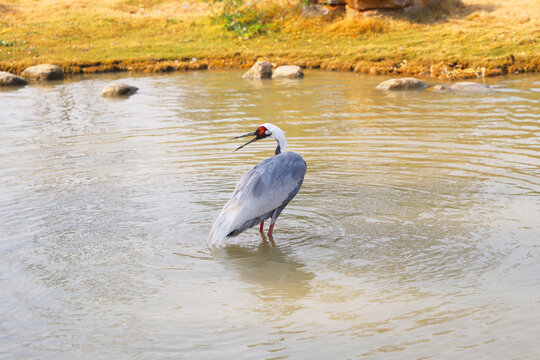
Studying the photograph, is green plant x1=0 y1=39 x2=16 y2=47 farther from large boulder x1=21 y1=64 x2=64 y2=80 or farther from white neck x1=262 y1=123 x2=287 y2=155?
white neck x1=262 y1=123 x2=287 y2=155

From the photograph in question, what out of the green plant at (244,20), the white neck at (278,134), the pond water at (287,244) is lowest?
the pond water at (287,244)

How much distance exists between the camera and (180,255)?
7.96m

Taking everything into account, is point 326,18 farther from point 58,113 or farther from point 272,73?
point 58,113

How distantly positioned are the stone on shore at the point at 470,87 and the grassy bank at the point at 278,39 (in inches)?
87.2

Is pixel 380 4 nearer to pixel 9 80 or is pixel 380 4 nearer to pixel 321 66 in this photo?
pixel 321 66

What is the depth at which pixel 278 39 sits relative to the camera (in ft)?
94.4

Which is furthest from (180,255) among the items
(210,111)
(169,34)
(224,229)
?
(169,34)

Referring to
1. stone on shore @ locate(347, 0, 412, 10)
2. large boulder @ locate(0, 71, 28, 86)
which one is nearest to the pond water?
large boulder @ locate(0, 71, 28, 86)

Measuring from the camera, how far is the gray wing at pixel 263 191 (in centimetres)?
815

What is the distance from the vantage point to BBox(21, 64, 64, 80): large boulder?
25859 millimetres

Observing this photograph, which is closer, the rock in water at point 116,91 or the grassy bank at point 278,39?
the rock in water at point 116,91

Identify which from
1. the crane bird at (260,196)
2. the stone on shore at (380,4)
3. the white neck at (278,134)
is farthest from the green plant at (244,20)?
the crane bird at (260,196)

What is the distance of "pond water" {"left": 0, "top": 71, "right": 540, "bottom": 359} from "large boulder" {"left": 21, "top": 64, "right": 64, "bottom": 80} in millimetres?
10269

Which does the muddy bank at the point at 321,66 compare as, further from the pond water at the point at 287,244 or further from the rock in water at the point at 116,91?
the pond water at the point at 287,244
